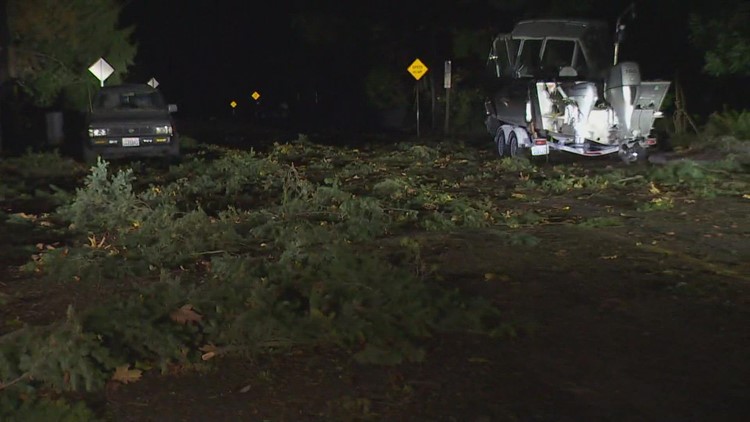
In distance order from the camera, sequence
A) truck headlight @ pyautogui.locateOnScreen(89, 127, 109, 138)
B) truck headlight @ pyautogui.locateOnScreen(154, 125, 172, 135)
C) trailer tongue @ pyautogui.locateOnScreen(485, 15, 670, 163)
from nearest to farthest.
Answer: trailer tongue @ pyautogui.locateOnScreen(485, 15, 670, 163), truck headlight @ pyautogui.locateOnScreen(89, 127, 109, 138), truck headlight @ pyautogui.locateOnScreen(154, 125, 172, 135)

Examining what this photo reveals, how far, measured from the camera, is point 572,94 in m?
18.7

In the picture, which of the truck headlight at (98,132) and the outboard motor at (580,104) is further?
the truck headlight at (98,132)

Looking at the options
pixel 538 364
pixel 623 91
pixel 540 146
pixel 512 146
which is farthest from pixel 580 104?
pixel 538 364

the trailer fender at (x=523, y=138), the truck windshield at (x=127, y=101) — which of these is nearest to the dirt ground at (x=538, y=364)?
the trailer fender at (x=523, y=138)

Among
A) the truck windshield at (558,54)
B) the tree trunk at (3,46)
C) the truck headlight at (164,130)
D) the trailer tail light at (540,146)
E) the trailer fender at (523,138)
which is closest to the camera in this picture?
the trailer tail light at (540,146)

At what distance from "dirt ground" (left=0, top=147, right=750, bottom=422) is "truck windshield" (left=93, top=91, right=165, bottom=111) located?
12587mm

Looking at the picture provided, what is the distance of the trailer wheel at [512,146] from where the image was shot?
68.7 ft

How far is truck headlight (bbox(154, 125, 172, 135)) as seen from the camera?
832 inches

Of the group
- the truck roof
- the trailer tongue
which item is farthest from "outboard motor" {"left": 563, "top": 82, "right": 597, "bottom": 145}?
the truck roof

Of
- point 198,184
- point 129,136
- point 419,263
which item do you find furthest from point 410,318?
point 129,136

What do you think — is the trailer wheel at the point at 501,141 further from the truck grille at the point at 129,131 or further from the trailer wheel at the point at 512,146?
the truck grille at the point at 129,131

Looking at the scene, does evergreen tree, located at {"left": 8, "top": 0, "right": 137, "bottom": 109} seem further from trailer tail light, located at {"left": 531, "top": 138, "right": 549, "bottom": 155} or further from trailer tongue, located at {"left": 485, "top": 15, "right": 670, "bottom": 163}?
trailer tail light, located at {"left": 531, "top": 138, "right": 549, "bottom": 155}

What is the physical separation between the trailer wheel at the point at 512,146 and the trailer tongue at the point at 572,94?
0.9 inches

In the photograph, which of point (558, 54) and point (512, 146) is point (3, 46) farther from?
point (558, 54)
